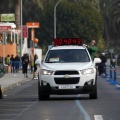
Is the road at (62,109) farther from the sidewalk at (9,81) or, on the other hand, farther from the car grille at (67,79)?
the sidewalk at (9,81)

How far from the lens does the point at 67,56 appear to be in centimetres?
2506

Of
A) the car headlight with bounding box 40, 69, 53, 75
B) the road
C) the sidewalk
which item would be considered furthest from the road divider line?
the sidewalk

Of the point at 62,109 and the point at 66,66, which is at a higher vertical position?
the point at 66,66

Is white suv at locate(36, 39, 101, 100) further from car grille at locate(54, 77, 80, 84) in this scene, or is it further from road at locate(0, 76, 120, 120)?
road at locate(0, 76, 120, 120)

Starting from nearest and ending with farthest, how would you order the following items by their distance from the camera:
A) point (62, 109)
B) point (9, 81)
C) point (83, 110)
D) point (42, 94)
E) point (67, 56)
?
point (83, 110)
point (62, 109)
point (42, 94)
point (67, 56)
point (9, 81)

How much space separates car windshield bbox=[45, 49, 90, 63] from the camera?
2489cm

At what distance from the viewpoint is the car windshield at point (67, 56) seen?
24.9m

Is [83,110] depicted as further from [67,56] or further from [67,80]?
[67,56]

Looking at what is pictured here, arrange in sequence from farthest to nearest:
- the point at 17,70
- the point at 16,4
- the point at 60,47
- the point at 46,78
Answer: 1. the point at 16,4
2. the point at 17,70
3. the point at 60,47
4. the point at 46,78

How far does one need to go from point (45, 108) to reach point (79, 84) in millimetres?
3227

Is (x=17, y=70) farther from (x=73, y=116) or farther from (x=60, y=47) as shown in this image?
(x=73, y=116)

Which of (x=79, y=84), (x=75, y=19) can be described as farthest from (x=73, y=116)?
(x=75, y=19)

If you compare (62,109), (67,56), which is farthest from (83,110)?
(67,56)

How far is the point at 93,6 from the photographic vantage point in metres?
111
